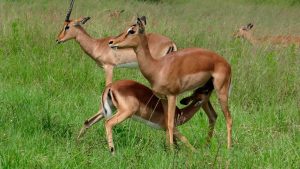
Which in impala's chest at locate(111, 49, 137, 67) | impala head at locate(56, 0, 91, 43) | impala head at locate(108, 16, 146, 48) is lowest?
impala's chest at locate(111, 49, 137, 67)

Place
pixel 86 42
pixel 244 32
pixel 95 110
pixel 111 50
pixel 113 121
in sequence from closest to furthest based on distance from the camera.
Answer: pixel 113 121 → pixel 95 110 → pixel 111 50 → pixel 86 42 → pixel 244 32

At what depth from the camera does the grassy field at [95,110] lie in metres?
3.85

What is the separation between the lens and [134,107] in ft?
15.4

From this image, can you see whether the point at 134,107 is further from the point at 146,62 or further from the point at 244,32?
the point at 244,32

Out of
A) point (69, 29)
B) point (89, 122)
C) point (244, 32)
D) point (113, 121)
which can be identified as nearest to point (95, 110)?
point (89, 122)

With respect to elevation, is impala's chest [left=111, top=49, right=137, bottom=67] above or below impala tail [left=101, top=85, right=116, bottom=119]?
below

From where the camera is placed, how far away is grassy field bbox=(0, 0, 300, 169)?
3.85 metres

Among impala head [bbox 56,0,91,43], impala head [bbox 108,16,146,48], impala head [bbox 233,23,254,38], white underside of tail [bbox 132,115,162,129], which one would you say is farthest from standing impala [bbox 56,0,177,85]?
impala head [bbox 233,23,254,38]

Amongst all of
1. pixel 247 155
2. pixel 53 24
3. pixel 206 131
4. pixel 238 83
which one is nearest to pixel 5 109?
pixel 206 131

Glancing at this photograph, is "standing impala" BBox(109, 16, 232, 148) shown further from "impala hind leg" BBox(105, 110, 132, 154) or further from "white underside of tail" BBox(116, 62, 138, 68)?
"white underside of tail" BBox(116, 62, 138, 68)

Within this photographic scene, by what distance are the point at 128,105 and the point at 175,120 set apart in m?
0.49

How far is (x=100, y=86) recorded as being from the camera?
710cm

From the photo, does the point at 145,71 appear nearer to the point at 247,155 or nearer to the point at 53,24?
the point at 247,155

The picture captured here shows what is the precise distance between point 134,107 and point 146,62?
20.3 inches
